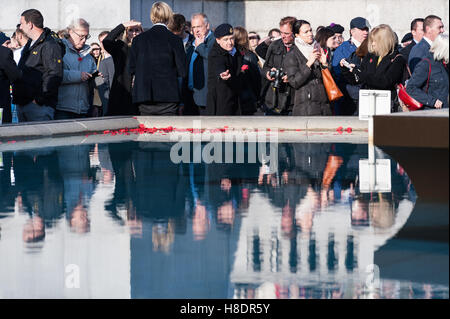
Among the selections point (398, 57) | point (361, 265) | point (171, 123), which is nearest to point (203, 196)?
point (361, 265)

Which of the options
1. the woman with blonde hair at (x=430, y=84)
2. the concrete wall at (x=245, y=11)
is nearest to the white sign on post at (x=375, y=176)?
the woman with blonde hair at (x=430, y=84)

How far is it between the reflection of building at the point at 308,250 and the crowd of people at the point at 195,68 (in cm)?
651

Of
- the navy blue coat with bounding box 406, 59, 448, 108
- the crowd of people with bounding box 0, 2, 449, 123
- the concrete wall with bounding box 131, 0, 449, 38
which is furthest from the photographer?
the concrete wall with bounding box 131, 0, 449, 38

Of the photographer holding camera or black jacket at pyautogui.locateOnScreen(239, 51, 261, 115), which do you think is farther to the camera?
black jacket at pyautogui.locateOnScreen(239, 51, 261, 115)

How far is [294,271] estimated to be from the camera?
6.34m

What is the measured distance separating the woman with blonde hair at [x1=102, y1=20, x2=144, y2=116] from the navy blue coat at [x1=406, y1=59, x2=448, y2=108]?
19.3 ft

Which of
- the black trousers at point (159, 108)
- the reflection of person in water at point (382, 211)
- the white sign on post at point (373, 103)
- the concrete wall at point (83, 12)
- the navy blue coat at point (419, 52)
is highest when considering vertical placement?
the concrete wall at point (83, 12)

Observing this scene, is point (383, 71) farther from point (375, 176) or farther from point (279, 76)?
point (375, 176)

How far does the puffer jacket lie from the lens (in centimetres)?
1662

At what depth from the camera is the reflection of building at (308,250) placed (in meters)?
6.19

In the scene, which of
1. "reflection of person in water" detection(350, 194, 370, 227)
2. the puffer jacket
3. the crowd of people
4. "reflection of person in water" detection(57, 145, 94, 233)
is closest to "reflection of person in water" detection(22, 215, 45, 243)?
"reflection of person in water" detection(57, 145, 94, 233)

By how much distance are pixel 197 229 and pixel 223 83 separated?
387 inches

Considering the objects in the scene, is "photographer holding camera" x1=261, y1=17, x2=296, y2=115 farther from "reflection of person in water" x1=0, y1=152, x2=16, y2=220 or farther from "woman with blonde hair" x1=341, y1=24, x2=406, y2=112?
"reflection of person in water" x1=0, y1=152, x2=16, y2=220

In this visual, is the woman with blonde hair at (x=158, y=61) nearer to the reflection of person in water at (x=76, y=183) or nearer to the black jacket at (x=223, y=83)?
the black jacket at (x=223, y=83)
